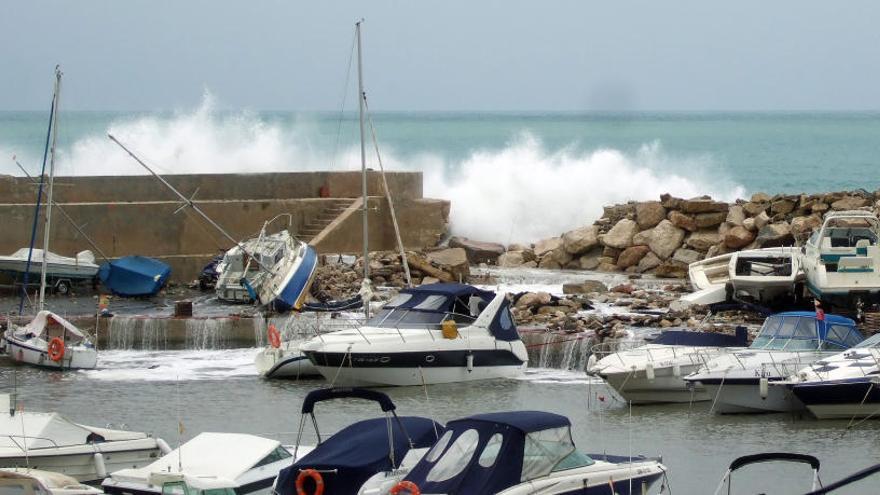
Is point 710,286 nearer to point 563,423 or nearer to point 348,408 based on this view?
point 348,408

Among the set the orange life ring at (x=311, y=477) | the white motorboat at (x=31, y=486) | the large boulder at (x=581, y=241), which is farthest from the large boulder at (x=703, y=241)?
the white motorboat at (x=31, y=486)

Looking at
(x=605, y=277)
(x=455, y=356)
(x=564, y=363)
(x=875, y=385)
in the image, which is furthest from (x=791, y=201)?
(x=875, y=385)

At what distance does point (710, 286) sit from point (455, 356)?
7.00 m

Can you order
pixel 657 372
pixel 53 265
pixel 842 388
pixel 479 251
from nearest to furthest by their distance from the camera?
pixel 842 388
pixel 657 372
pixel 53 265
pixel 479 251

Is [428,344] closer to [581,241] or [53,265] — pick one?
[53,265]

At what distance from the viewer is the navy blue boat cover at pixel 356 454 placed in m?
15.8

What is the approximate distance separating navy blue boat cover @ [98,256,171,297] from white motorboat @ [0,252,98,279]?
0.53 m

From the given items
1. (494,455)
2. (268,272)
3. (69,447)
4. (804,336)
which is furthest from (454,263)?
(494,455)

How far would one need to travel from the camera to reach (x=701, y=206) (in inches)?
1526

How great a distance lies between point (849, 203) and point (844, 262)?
8768 mm

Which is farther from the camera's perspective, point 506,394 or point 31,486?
point 506,394

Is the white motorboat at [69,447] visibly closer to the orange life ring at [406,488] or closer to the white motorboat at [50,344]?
the orange life ring at [406,488]

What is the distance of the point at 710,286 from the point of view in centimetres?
3177

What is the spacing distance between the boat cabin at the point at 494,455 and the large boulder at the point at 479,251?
2527 cm
